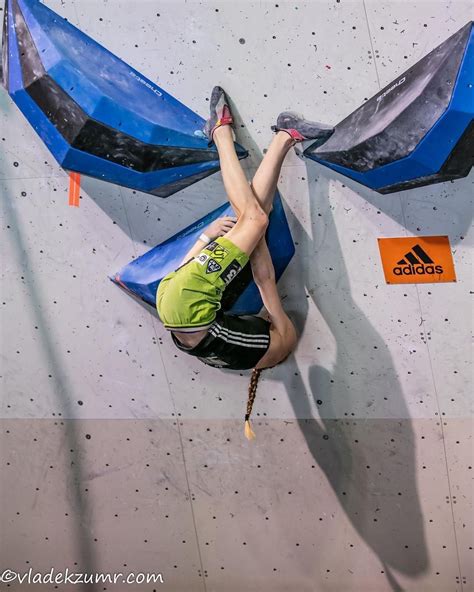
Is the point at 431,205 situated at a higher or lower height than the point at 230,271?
higher

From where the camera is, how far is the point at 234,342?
1.79 metres

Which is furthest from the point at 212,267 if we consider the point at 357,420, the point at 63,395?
the point at 63,395

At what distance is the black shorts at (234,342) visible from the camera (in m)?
1.77

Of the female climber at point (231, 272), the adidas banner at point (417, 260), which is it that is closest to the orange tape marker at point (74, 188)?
the female climber at point (231, 272)

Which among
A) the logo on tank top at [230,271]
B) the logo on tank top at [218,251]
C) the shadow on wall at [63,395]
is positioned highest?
the logo on tank top at [218,251]

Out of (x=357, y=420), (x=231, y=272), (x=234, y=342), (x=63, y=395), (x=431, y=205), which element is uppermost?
(x=431, y=205)

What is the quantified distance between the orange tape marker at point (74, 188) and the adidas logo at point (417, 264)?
3.48 ft

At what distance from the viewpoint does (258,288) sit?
189 cm

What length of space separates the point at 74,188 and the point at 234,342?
786 millimetres

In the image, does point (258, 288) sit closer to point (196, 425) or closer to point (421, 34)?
point (196, 425)

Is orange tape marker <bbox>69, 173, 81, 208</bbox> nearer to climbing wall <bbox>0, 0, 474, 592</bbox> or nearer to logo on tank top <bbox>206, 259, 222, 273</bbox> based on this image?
climbing wall <bbox>0, 0, 474, 592</bbox>

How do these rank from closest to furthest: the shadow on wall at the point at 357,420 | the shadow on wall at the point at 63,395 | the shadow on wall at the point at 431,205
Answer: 1. the shadow on wall at the point at 431,205
2. the shadow on wall at the point at 357,420
3. the shadow on wall at the point at 63,395

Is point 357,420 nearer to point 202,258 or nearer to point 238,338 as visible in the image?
point 238,338

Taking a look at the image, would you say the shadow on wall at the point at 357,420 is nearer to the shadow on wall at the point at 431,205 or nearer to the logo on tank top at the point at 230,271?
the shadow on wall at the point at 431,205
